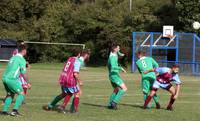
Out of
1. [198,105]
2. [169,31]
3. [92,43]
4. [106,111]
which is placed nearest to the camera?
[106,111]

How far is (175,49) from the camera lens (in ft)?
133

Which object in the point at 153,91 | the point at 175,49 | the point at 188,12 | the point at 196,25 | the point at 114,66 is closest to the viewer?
the point at 114,66

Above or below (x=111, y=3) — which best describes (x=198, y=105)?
below

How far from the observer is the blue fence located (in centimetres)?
3912

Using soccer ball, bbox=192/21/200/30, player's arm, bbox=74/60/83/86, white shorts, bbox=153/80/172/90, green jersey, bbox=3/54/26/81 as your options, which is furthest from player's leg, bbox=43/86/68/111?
soccer ball, bbox=192/21/200/30

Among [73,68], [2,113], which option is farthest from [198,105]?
[2,113]

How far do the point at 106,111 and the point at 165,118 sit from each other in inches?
72.3

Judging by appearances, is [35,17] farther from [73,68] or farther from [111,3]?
[73,68]

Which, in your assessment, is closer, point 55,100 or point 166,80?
point 55,100

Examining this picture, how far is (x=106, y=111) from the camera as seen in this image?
46.6 ft

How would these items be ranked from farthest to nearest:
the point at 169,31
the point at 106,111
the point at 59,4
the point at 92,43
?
the point at 59,4 → the point at 92,43 → the point at 169,31 → the point at 106,111

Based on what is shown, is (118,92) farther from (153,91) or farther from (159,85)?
(159,85)

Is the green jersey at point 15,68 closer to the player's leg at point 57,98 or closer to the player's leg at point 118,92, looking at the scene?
the player's leg at point 57,98

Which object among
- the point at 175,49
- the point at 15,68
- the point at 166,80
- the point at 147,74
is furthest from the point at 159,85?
the point at 175,49
